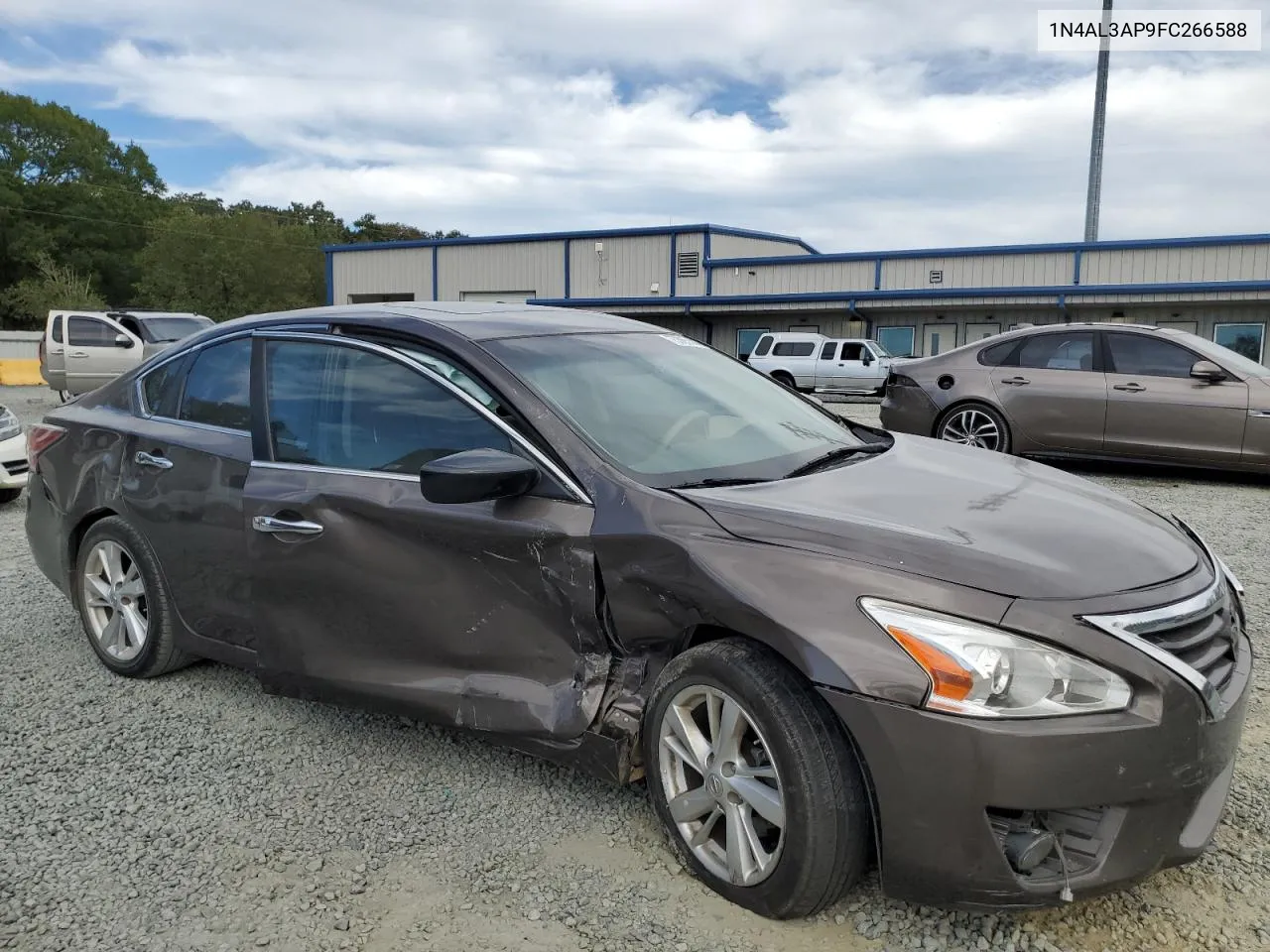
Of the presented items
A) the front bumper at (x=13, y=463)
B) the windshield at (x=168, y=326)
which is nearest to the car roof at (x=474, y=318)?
the front bumper at (x=13, y=463)

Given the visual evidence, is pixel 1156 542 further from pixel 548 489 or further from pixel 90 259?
pixel 90 259

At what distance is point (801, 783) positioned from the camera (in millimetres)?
2363

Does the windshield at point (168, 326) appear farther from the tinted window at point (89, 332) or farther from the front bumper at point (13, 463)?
the front bumper at point (13, 463)

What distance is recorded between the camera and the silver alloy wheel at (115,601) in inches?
164

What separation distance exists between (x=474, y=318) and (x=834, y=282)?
93.5 ft

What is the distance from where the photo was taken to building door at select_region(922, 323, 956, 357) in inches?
1145

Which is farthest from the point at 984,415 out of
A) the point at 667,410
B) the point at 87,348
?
the point at 87,348

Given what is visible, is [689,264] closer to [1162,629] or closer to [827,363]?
[827,363]

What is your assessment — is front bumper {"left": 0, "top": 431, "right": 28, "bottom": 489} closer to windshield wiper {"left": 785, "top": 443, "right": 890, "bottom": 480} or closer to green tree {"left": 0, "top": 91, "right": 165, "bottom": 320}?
windshield wiper {"left": 785, "top": 443, "right": 890, "bottom": 480}

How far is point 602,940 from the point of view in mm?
2486

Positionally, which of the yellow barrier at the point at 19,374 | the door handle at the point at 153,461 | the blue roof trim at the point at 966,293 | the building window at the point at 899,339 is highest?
the blue roof trim at the point at 966,293

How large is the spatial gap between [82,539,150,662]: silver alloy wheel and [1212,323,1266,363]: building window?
27.2 m

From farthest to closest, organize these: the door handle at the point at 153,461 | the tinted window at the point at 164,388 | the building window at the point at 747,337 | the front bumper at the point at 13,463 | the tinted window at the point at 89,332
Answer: the building window at the point at 747,337 < the tinted window at the point at 89,332 < the front bumper at the point at 13,463 < the tinted window at the point at 164,388 < the door handle at the point at 153,461

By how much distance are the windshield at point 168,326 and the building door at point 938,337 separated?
1935 cm
